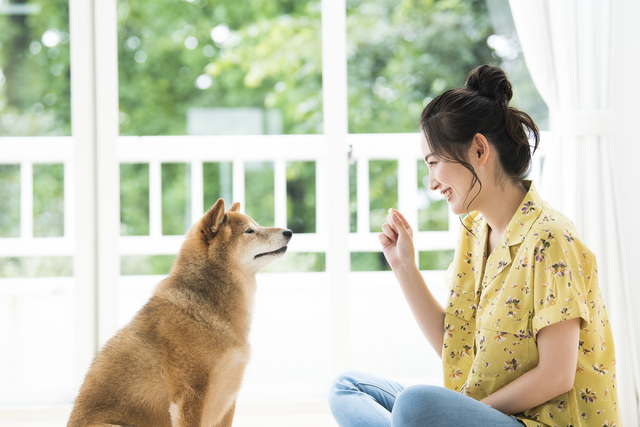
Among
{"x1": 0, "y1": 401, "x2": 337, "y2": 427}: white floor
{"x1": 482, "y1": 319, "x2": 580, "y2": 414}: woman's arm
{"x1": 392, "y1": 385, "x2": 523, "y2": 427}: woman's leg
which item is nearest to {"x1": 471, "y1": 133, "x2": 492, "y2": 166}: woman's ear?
{"x1": 482, "y1": 319, "x2": 580, "y2": 414}: woman's arm

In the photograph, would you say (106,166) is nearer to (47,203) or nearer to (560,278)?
(47,203)

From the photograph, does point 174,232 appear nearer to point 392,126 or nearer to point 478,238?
point 392,126

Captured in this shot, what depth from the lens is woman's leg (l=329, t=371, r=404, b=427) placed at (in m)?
1.11

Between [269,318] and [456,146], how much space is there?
197 centimetres

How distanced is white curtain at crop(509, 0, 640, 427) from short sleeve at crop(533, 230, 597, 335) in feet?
2.87

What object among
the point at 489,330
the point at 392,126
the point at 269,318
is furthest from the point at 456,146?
the point at 392,126

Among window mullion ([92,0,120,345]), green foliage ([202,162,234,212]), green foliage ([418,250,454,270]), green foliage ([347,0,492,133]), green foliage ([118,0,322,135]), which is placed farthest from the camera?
green foliage ([118,0,322,135])

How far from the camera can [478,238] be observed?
121cm

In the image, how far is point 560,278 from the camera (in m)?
0.92

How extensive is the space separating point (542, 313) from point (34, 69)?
97.6 inches

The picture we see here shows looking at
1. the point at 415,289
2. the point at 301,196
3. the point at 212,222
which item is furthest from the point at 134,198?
the point at 415,289

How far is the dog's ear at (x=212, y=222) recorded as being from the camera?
1.14 m

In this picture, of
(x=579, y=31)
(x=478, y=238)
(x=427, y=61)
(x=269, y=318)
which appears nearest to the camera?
(x=478, y=238)

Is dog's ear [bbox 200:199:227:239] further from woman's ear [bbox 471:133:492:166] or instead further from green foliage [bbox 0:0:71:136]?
green foliage [bbox 0:0:71:136]
